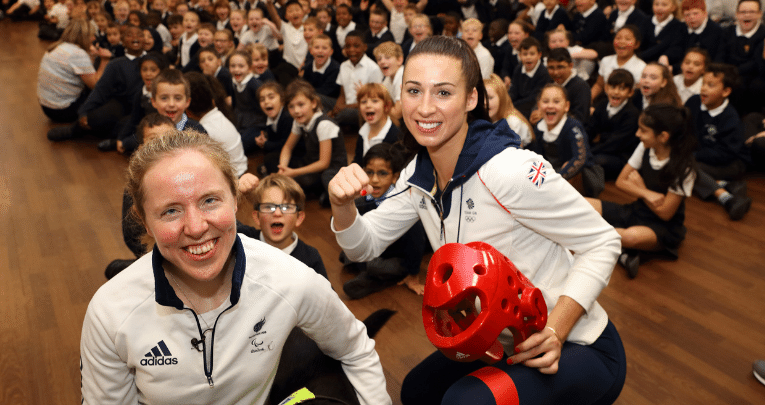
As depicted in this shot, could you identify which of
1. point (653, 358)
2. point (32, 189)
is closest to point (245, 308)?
point (653, 358)

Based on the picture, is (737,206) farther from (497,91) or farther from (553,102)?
(497,91)

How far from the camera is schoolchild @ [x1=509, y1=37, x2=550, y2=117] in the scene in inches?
207

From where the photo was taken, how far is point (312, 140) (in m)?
4.37

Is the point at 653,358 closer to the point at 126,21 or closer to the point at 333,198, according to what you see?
the point at 333,198

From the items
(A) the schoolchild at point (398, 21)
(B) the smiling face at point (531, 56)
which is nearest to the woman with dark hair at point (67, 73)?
(A) the schoolchild at point (398, 21)

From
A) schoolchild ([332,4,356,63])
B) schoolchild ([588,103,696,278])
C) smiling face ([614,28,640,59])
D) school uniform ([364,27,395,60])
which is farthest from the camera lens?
schoolchild ([332,4,356,63])

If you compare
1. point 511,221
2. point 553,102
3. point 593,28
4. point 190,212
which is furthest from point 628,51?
point 190,212

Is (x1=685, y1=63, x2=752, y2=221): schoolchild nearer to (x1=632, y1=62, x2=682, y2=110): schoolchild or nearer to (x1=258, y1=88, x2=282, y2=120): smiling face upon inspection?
(x1=632, y1=62, x2=682, y2=110): schoolchild

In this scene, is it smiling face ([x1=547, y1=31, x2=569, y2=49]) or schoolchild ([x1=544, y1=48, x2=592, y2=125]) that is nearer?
schoolchild ([x1=544, y1=48, x2=592, y2=125])

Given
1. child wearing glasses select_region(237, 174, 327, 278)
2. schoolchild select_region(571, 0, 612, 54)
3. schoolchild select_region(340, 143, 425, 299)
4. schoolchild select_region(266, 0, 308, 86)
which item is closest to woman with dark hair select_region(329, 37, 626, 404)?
child wearing glasses select_region(237, 174, 327, 278)

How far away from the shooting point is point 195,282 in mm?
1411

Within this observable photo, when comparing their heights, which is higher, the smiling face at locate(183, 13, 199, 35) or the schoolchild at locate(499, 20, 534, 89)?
the schoolchild at locate(499, 20, 534, 89)

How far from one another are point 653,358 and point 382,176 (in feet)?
5.48

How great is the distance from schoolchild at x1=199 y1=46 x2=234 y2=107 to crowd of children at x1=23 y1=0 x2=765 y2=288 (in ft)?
0.05
